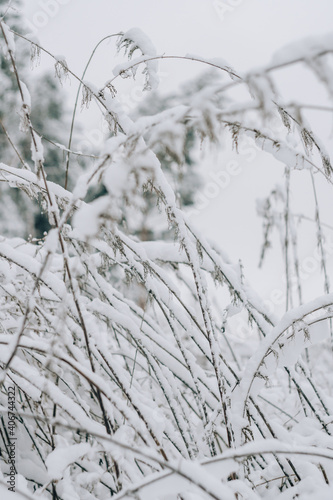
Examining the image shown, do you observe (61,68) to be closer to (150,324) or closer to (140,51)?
(140,51)

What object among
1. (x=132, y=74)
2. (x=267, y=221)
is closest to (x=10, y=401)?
(x=132, y=74)

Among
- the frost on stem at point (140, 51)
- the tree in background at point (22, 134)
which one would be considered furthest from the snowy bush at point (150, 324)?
the tree in background at point (22, 134)

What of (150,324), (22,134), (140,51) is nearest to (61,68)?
(140,51)

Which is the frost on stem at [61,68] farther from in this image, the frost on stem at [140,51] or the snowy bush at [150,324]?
the frost on stem at [140,51]

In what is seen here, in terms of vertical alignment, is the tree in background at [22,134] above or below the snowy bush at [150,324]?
above

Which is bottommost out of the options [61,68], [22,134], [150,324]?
[150,324]

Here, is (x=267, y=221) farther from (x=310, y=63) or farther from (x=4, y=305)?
(x=310, y=63)

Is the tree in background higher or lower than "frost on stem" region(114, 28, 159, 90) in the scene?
higher

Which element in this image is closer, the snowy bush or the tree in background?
the snowy bush

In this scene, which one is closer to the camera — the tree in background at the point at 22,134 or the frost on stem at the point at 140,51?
the frost on stem at the point at 140,51

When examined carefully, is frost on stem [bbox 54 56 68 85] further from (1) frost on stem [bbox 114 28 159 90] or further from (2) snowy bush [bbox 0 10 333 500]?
(1) frost on stem [bbox 114 28 159 90]

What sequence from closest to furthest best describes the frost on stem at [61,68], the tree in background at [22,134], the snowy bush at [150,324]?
1. the snowy bush at [150,324]
2. the frost on stem at [61,68]
3. the tree in background at [22,134]

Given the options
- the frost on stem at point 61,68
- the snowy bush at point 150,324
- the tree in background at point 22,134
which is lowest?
the snowy bush at point 150,324

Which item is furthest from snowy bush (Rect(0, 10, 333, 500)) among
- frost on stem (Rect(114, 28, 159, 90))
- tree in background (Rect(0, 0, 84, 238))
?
tree in background (Rect(0, 0, 84, 238))
